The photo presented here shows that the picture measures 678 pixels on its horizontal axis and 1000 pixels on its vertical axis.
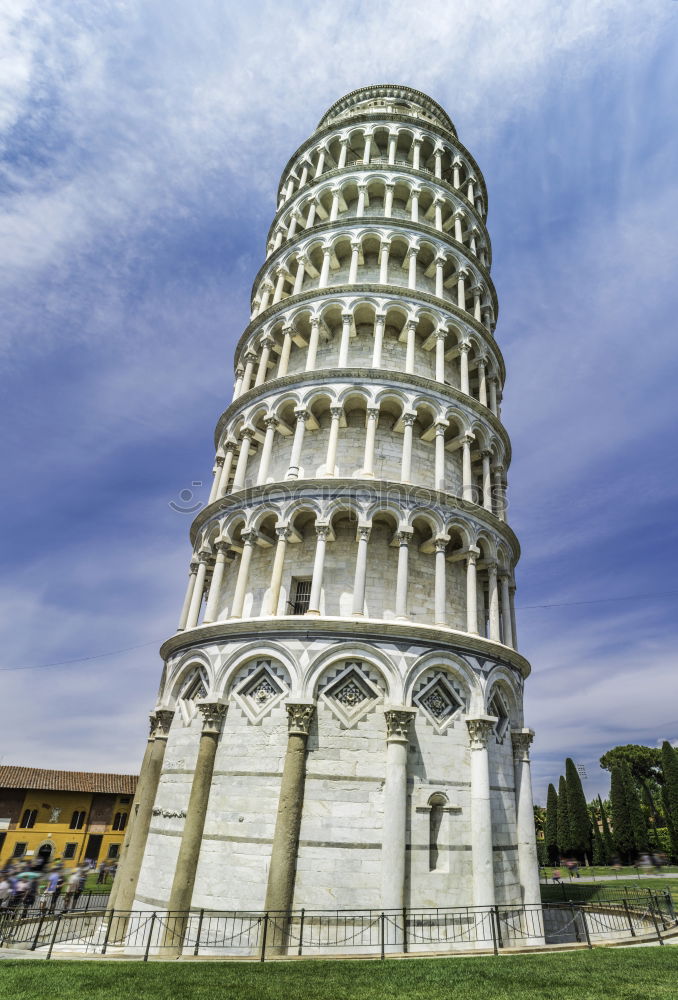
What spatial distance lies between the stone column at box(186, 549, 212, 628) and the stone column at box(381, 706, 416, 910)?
313 inches

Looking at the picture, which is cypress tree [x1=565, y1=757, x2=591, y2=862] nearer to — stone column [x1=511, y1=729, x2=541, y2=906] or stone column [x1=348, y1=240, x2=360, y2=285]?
stone column [x1=511, y1=729, x2=541, y2=906]

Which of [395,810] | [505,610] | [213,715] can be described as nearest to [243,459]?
[213,715]

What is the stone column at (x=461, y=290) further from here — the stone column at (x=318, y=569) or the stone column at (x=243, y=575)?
the stone column at (x=243, y=575)

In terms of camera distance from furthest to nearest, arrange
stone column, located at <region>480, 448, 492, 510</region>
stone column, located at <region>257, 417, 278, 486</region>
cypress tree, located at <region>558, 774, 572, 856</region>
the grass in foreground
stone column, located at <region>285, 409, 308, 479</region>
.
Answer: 1. cypress tree, located at <region>558, 774, 572, 856</region>
2. stone column, located at <region>480, 448, 492, 510</region>
3. stone column, located at <region>257, 417, 278, 486</region>
4. stone column, located at <region>285, 409, 308, 479</region>
5. the grass in foreground

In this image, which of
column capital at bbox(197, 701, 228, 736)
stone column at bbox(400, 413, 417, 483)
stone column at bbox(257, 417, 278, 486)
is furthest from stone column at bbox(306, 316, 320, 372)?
column capital at bbox(197, 701, 228, 736)

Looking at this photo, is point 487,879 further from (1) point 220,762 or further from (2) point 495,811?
(1) point 220,762

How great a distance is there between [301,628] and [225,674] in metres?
2.61

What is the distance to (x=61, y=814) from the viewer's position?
4756 cm

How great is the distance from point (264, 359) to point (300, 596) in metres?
10.3

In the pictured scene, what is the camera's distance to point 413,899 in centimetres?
1317

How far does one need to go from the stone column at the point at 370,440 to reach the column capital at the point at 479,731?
25.7 ft

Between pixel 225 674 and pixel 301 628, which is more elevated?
pixel 301 628

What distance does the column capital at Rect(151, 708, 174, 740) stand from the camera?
17375 mm

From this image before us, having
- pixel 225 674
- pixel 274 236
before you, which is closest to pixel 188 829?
pixel 225 674
